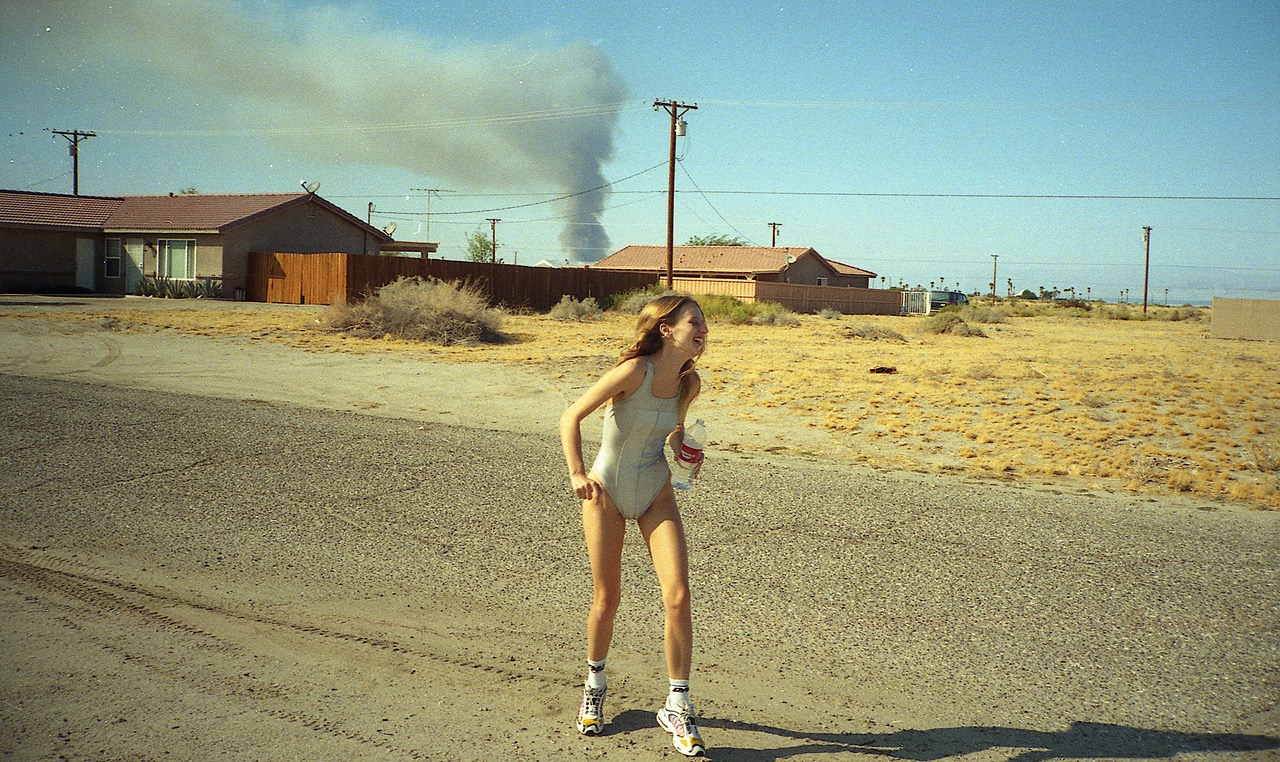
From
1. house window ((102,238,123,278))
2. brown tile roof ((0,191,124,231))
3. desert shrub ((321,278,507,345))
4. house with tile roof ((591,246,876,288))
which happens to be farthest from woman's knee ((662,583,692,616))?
house with tile roof ((591,246,876,288))

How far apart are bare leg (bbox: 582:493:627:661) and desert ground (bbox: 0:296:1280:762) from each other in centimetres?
35

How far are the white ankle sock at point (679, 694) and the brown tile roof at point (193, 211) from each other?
38.1m

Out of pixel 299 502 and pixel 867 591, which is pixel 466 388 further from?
pixel 867 591

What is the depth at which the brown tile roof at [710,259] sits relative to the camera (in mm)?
65375

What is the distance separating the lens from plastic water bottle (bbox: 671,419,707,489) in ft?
12.0

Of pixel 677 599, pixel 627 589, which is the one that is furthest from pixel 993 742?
pixel 627 589

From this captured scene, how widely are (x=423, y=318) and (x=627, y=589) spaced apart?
17.8m

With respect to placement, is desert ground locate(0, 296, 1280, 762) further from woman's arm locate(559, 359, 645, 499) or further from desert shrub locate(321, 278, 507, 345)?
desert shrub locate(321, 278, 507, 345)

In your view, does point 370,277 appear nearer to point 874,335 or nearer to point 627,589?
point 874,335

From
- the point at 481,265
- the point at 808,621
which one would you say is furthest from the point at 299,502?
the point at 481,265

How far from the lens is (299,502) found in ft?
23.1

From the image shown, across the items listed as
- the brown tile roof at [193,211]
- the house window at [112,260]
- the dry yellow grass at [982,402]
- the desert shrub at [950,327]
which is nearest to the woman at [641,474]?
the dry yellow grass at [982,402]

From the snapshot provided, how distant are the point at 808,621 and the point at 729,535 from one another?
162 cm

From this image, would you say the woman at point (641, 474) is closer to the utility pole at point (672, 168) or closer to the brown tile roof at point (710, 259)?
the utility pole at point (672, 168)
